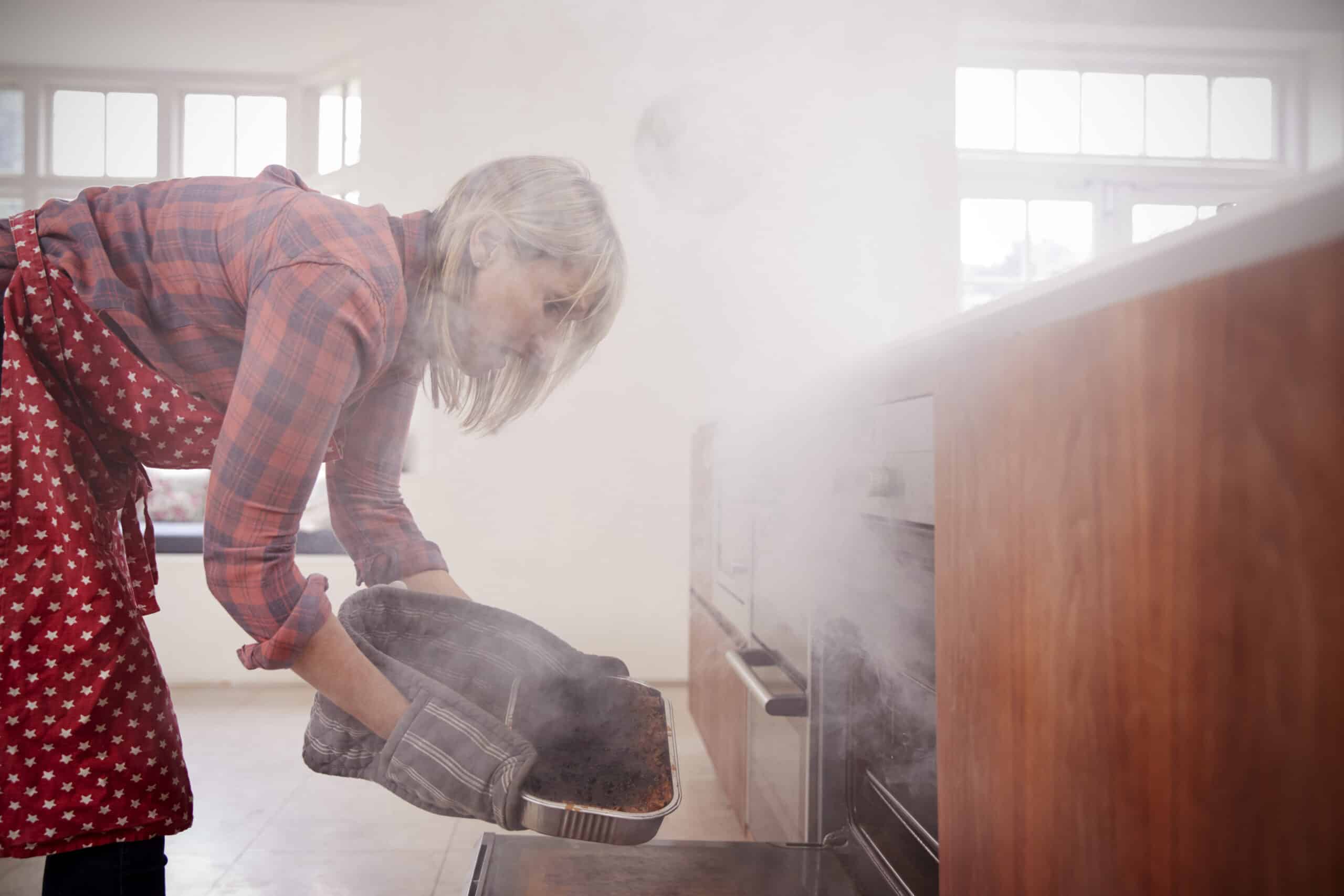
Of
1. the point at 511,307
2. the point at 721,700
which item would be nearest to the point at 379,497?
the point at 511,307

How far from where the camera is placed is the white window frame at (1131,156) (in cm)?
79

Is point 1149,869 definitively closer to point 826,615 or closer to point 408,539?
point 826,615

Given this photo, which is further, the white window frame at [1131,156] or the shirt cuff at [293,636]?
the white window frame at [1131,156]

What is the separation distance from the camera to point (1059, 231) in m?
0.98

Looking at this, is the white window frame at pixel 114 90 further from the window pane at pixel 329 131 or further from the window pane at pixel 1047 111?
the window pane at pixel 1047 111

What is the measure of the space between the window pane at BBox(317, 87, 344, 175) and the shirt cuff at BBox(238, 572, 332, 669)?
571mm

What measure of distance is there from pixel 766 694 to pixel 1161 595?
521 millimetres

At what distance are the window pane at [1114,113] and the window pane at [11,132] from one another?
1.29 meters

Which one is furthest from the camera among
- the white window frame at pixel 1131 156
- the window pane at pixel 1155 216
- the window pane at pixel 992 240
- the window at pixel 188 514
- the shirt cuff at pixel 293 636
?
the window pane at pixel 992 240

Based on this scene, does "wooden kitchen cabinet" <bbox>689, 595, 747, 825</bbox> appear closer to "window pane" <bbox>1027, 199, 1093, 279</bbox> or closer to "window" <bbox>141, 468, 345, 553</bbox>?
"window" <bbox>141, 468, 345, 553</bbox>

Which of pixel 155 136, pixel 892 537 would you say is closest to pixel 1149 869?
pixel 892 537

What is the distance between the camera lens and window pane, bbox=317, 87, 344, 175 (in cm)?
90

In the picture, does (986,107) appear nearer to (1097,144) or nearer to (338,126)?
(1097,144)

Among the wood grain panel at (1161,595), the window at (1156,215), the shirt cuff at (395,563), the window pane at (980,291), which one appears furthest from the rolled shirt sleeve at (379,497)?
the window at (1156,215)
